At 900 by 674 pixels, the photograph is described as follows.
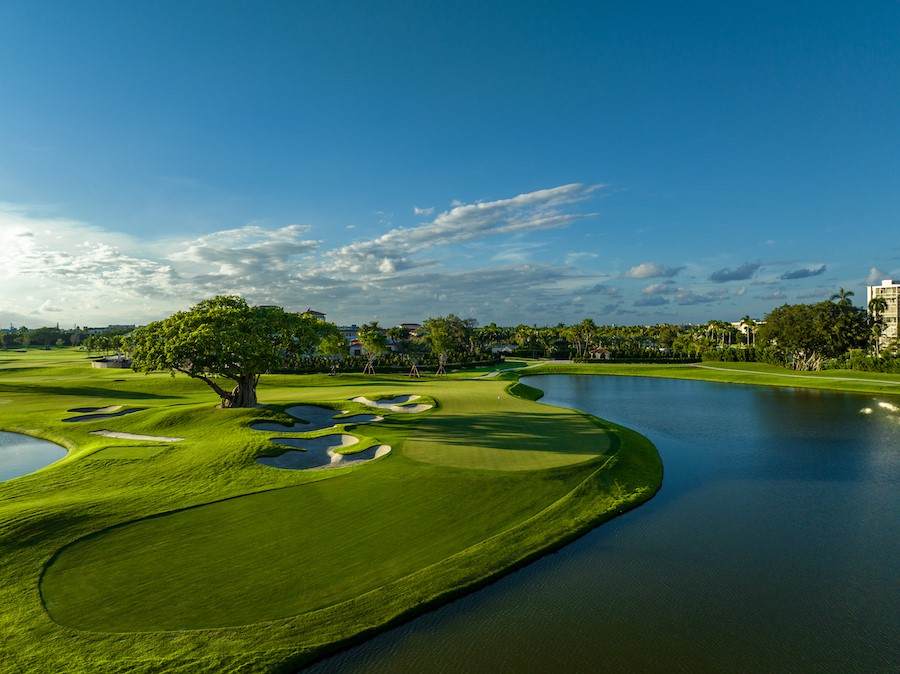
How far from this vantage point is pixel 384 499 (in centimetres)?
1866

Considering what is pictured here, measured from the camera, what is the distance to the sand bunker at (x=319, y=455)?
23.8 meters

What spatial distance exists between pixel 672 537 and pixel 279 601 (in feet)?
42.7

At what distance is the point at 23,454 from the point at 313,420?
16.6 m

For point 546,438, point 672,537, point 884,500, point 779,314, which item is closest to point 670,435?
point 546,438

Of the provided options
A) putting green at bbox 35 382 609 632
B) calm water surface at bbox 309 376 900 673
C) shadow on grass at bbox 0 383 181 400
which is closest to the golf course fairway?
putting green at bbox 35 382 609 632

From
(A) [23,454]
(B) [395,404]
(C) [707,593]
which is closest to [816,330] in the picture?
(B) [395,404]

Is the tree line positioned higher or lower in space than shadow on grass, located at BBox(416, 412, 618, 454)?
higher

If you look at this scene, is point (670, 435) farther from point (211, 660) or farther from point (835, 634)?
point (211, 660)

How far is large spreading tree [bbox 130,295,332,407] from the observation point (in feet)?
110

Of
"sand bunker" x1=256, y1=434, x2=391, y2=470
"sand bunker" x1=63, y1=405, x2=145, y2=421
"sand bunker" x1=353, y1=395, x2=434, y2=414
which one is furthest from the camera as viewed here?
"sand bunker" x1=353, y1=395, x2=434, y2=414

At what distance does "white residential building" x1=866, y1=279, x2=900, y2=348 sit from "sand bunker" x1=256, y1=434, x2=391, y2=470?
177 metres

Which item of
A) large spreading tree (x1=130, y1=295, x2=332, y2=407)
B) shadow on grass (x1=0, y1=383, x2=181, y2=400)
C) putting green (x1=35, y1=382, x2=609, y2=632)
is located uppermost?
large spreading tree (x1=130, y1=295, x2=332, y2=407)

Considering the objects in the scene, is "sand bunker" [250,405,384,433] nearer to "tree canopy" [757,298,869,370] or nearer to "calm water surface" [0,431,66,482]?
"calm water surface" [0,431,66,482]

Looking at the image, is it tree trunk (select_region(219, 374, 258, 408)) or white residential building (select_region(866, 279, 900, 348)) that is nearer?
tree trunk (select_region(219, 374, 258, 408))
